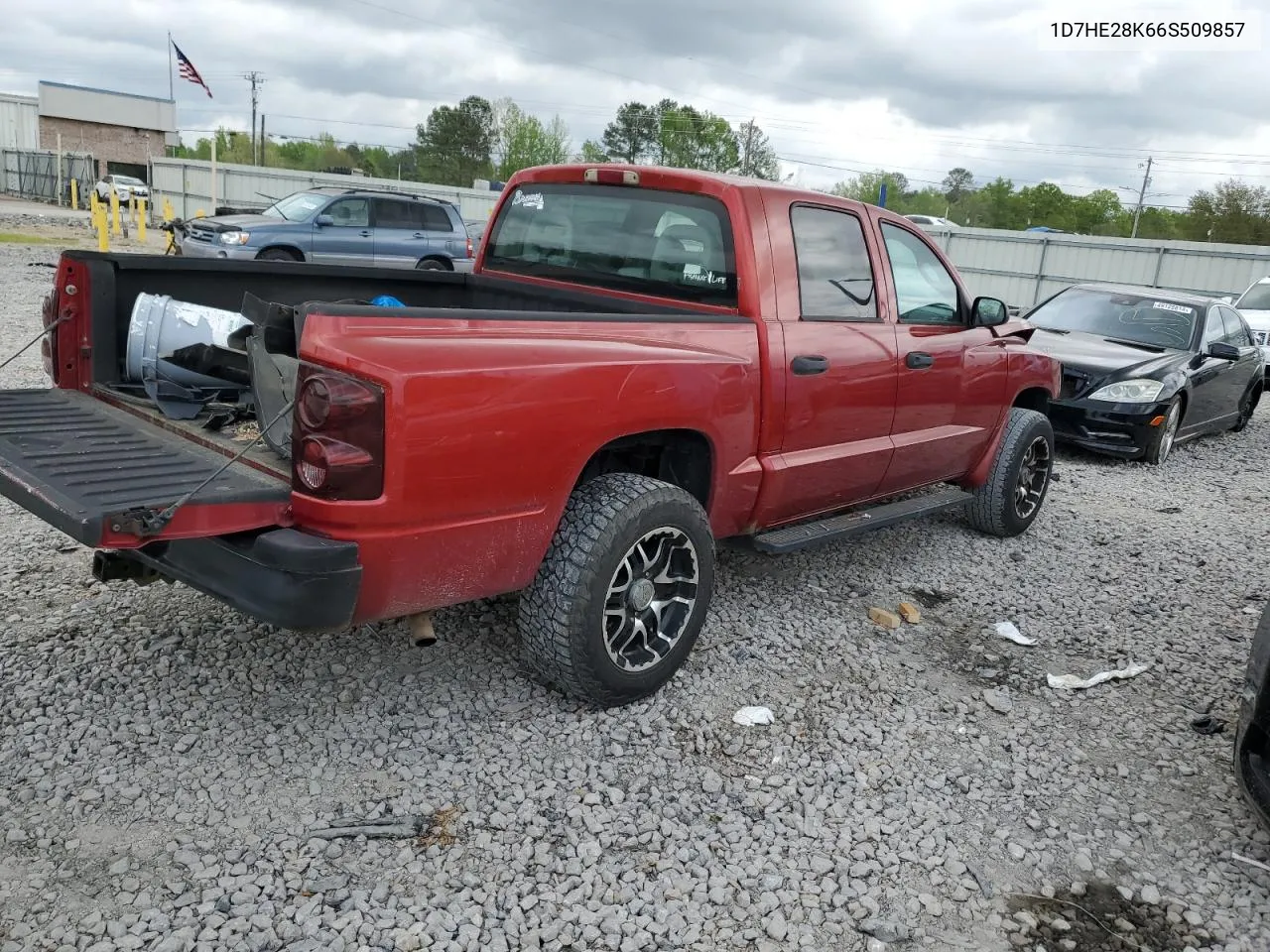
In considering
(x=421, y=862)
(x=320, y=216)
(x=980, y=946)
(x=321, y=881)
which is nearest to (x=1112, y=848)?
(x=980, y=946)

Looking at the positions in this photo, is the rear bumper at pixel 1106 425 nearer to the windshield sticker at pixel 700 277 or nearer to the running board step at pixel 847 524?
the running board step at pixel 847 524

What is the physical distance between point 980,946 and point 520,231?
11.9 feet

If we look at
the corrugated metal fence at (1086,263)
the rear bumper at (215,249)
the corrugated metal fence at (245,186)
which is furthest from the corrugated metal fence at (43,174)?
the corrugated metal fence at (1086,263)

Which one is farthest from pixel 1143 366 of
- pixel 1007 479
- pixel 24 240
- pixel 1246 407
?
pixel 24 240

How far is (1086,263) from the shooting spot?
25.0 m

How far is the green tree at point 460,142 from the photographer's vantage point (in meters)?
75.4

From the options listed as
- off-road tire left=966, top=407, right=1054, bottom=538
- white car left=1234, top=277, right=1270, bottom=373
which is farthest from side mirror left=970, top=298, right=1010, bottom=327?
white car left=1234, top=277, right=1270, bottom=373

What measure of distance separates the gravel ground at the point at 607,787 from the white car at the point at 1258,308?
9.93 meters

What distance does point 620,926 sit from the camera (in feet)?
8.45

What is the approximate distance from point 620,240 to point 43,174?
150ft

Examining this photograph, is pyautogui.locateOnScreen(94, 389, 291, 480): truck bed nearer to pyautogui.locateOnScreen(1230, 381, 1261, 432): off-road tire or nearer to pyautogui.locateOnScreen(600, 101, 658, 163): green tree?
pyautogui.locateOnScreen(1230, 381, 1261, 432): off-road tire

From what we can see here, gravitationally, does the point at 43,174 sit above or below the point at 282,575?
above

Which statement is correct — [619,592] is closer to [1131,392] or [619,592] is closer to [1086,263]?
[1131,392]

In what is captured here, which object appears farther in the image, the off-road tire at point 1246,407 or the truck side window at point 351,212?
the truck side window at point 351,212
